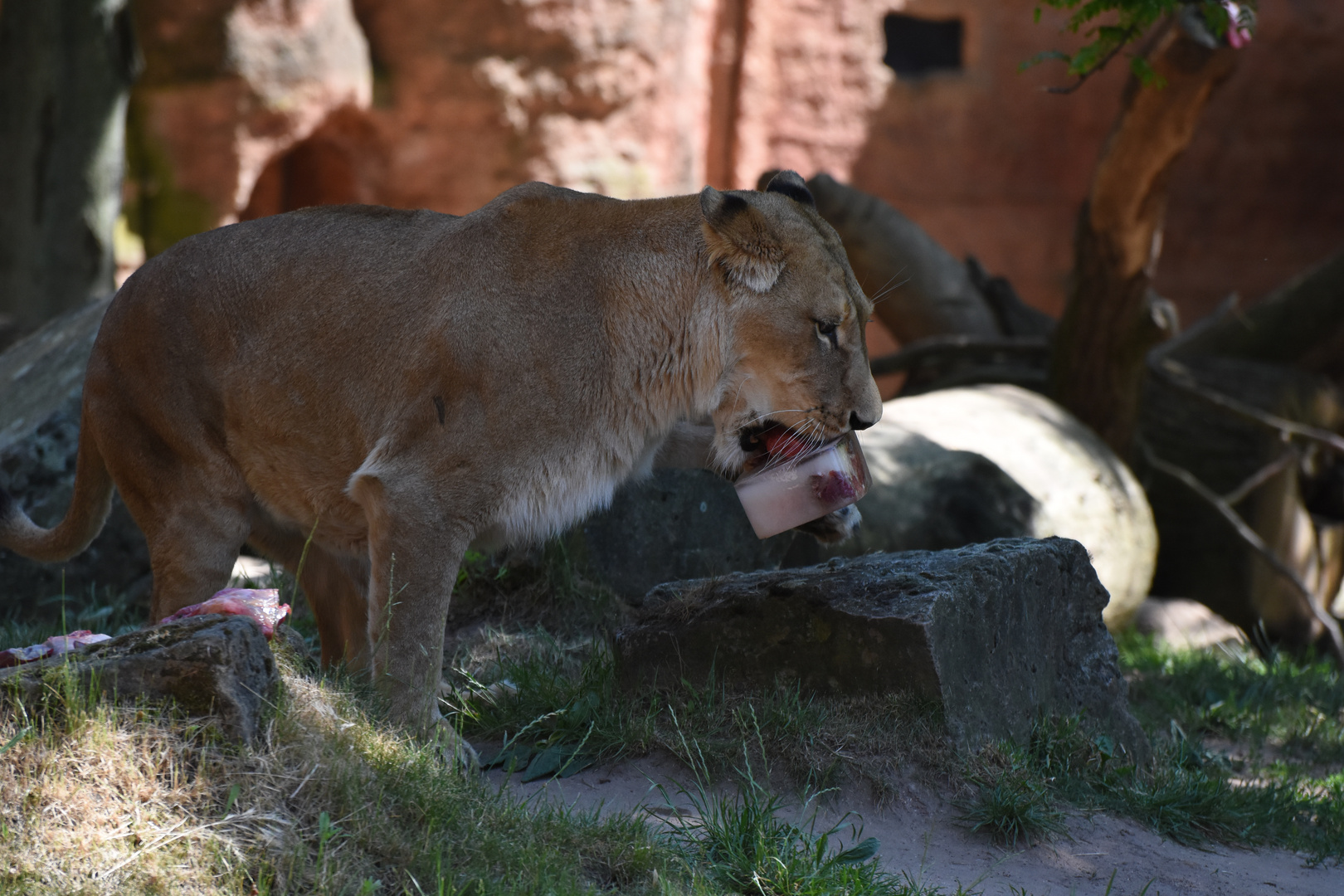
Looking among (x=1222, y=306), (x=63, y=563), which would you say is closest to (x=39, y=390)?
(x=63, y=563)

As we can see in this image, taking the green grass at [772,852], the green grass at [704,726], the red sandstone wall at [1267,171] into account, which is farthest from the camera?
the red sandstone wall at [1267,171]

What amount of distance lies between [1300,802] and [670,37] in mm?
10216

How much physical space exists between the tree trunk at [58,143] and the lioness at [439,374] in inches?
205

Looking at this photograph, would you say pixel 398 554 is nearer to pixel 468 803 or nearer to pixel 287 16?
pixel 468 803

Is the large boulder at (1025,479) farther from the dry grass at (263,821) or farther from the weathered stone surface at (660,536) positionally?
the dry grass at (263,821)

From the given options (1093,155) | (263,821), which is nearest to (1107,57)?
(263,821)

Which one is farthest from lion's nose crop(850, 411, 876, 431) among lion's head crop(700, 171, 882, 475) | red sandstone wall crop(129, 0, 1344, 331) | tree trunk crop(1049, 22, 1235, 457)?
red sandstone wall crop(129, 0, 1344, 331)

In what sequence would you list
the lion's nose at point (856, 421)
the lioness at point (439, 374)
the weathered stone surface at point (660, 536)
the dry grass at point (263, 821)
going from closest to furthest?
the dry grass at point (263, 821)
the lioness at point (439, 374)
the lion's nose at point (856, 421)
the weathered stone surface at point (660, 536)

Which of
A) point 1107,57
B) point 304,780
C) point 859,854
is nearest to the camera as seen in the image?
point 304,780

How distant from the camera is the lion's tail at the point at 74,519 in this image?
426cm

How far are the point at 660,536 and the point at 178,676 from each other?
8.70 feet

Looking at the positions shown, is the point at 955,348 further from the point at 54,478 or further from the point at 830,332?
the point at 54,478

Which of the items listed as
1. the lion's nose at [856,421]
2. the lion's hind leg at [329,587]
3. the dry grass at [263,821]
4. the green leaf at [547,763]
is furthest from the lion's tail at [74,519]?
the lion's nose at [856,421]

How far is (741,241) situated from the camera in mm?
3850
